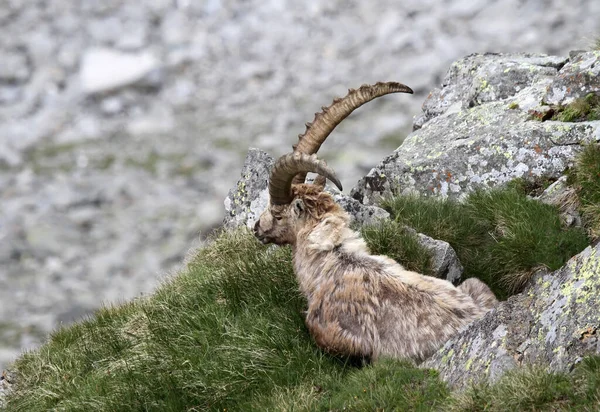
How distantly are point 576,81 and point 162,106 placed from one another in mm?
101868

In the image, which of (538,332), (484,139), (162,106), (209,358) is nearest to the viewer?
(538,332)

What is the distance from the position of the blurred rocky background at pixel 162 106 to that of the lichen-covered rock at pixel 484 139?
45662 millimetres

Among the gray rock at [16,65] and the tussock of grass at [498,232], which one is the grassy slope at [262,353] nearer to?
the tussock of grass at [498,232]

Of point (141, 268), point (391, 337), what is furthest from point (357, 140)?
point (391, 337)

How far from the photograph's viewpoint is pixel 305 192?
30.4ft

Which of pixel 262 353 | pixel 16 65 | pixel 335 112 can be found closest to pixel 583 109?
pixel 335 112

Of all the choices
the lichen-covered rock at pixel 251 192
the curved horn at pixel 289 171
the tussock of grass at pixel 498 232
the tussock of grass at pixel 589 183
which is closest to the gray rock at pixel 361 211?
the tussock of grass at pixel 498 232

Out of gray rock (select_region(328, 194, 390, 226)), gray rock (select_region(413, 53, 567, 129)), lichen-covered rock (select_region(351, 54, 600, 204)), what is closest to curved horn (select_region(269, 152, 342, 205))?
gray rock (select_region(328, 194, 390, 226))

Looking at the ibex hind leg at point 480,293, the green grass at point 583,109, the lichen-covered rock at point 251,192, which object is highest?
the lichen-covered rock at point 251,192

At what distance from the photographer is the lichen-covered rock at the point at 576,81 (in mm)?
11406

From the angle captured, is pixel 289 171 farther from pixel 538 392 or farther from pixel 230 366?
pixel 538 392

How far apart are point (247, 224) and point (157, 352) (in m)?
4.85

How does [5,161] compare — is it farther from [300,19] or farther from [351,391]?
[351,391]

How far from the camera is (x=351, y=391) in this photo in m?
6.88
